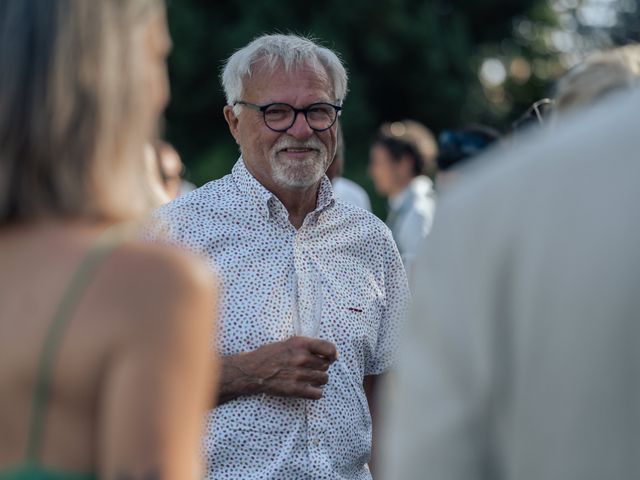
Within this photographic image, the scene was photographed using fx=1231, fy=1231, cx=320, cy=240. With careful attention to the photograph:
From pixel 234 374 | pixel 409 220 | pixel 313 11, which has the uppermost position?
pixel 313 11

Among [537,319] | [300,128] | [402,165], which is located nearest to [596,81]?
[537,319]

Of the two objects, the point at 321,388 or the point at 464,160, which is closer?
the point at 321,388

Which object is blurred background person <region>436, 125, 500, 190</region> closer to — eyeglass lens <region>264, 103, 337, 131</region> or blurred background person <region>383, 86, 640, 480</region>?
eyeglass lens <region>264, 103, 337, 131</region>

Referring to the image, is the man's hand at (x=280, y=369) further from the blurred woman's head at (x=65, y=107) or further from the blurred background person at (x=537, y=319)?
the blurred background person at (x=537, y=319)

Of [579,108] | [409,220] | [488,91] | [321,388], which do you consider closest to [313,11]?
[488,91]

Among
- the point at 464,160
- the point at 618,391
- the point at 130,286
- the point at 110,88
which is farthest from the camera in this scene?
the point at 464,160

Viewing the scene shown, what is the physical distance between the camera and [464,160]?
712 cm

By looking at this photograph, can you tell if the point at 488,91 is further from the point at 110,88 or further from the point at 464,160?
the point at 110,88

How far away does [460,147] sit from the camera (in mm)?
7141

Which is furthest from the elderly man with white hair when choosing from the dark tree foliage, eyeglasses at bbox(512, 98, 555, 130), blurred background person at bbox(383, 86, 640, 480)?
the dark tree foliage

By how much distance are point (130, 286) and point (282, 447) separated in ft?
6.78

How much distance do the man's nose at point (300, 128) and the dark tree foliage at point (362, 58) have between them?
63.6 feet

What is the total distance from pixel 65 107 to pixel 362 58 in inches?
959

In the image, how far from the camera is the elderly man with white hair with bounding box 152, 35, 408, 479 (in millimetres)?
3826
